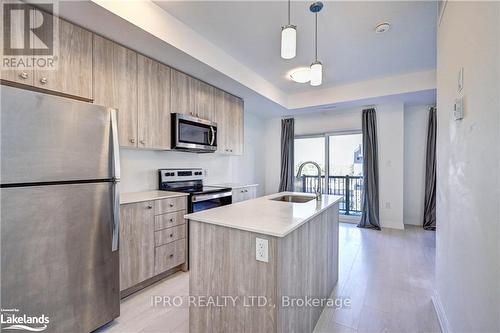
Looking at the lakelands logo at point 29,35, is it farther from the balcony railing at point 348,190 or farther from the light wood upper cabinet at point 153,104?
the balcony railing at point 348,190

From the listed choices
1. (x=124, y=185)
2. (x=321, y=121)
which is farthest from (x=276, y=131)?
(x=124, y=185)

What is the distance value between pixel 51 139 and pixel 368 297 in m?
2.92

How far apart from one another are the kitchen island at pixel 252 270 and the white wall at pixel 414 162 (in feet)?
13.5

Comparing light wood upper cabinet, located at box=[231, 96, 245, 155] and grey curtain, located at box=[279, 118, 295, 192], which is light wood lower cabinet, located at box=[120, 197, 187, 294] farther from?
grey curtain, located at box=[279, 118, 295, 192]

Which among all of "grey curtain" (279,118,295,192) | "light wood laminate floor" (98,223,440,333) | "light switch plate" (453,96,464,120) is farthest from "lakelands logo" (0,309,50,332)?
"grey curtain" (279,118,295,192)

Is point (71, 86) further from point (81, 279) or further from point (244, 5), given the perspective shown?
point (244, 5)

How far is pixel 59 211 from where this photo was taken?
148 cm

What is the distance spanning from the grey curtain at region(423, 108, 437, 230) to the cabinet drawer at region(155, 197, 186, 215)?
4615mm

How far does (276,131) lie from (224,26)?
361 cm

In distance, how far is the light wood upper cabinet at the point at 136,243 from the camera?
2.11 meters

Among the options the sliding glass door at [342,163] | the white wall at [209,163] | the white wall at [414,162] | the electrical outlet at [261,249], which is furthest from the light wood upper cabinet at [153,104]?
the white wall at [414,162]

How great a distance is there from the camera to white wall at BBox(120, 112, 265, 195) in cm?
282

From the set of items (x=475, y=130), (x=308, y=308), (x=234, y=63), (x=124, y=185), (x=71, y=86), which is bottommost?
(x=308, y=308)

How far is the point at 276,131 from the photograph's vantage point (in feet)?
19.3
